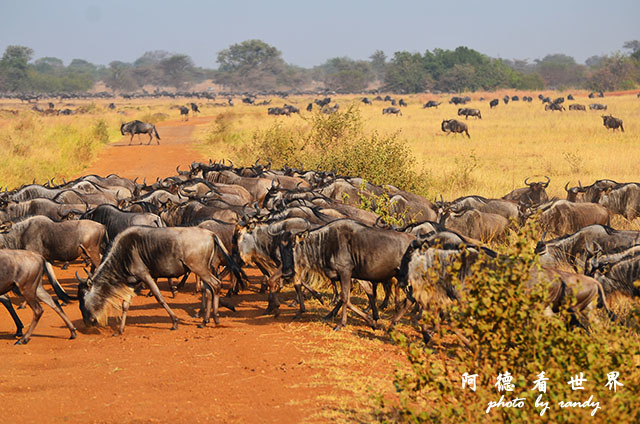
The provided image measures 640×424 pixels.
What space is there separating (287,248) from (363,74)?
116m

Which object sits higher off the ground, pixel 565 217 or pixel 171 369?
pixel 565 217

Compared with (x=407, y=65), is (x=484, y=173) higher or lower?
lower

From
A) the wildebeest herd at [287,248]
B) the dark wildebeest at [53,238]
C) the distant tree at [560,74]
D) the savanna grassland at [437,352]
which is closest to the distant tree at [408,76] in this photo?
the distant tree at [560,74]

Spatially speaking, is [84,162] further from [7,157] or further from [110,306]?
[110,306]

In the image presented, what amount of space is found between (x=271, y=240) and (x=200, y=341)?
1.77 metres

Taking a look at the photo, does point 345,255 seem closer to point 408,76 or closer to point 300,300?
point 300,300

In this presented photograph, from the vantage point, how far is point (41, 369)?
21.5ft

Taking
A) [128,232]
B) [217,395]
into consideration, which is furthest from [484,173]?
[217,395]

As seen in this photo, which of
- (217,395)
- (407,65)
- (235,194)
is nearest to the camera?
(217,395)

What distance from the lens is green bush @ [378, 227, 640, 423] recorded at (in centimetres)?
418

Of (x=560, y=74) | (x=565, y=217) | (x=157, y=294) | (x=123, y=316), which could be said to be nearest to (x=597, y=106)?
(x=565, y=217)

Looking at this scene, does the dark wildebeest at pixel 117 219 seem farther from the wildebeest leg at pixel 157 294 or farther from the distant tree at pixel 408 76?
the distant tree at pixel 408 76

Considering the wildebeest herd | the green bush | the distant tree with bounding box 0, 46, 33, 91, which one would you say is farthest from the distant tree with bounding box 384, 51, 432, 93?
the green bush

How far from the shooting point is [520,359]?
464 cm
